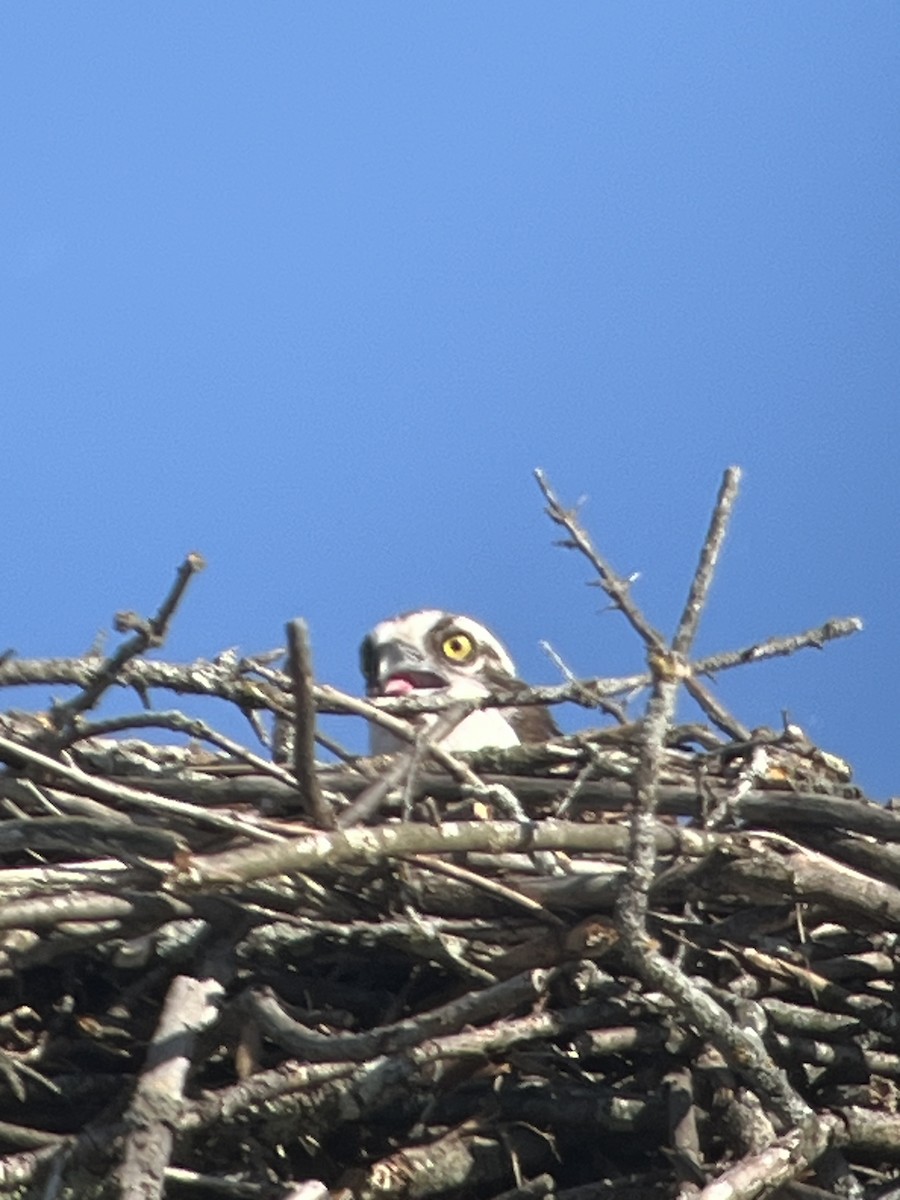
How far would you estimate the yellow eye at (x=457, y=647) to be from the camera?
4453 mm

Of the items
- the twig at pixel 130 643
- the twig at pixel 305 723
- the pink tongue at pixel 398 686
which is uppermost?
the pink tongue at pixel 398 686

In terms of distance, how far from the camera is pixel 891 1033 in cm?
245

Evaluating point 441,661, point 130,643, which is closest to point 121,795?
point 130,643

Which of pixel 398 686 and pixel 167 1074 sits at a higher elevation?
pixel 398 686

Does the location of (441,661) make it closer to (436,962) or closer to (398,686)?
(398,686)

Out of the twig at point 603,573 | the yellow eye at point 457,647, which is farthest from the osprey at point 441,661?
the twig at point 603,573

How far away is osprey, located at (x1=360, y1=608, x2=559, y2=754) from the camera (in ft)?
13.8

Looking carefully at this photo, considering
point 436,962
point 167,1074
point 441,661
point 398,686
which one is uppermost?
point 441,661

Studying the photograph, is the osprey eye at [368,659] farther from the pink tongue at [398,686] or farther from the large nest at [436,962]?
the large nest at [436,962]

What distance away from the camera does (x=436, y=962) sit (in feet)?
7.57

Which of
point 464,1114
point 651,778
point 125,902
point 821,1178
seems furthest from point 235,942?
point 821,1178

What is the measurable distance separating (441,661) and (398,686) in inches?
8.7

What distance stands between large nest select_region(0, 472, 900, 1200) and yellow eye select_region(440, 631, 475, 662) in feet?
6.12

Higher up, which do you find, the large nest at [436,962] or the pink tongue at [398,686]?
the pink tongue at [398,686]
